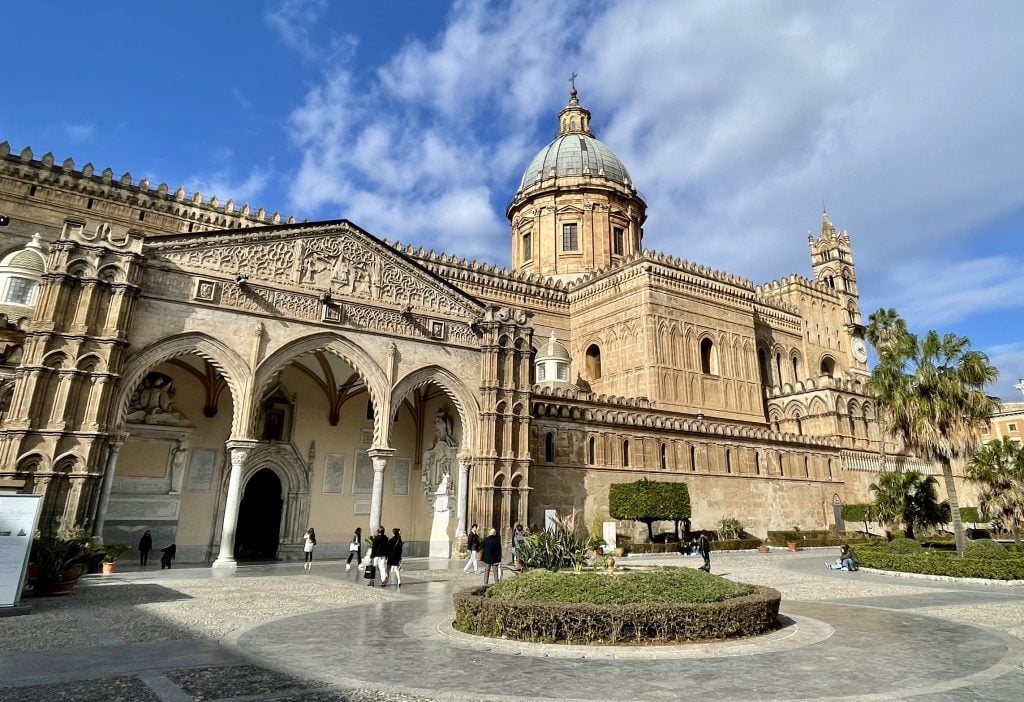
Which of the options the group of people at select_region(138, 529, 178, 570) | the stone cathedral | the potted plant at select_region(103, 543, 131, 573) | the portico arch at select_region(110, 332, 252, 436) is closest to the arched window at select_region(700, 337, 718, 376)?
the stone cathedral

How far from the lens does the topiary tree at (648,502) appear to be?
2544 cm

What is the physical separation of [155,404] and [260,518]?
5.91 m

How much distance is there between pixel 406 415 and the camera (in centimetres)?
2641

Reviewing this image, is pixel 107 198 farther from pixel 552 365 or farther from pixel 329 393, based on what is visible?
pixel 552 365

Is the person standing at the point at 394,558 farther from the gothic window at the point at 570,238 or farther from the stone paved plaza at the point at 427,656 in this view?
the gothic window at the point at 570,238

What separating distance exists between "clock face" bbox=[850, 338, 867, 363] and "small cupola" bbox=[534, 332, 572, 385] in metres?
31.4

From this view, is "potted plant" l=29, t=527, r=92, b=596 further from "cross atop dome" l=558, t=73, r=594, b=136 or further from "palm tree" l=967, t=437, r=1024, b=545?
"cross atop dome" l=558, t=73, r=594, b=136

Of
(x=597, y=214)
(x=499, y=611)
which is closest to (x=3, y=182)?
(x=499, y=611)

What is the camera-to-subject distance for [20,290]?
20531 mm

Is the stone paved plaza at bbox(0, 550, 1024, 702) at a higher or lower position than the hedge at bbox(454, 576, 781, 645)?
lower

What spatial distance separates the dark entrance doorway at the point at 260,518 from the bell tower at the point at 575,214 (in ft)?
94.7

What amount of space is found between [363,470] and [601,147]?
125 ft

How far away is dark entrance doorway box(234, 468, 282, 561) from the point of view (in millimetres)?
23344

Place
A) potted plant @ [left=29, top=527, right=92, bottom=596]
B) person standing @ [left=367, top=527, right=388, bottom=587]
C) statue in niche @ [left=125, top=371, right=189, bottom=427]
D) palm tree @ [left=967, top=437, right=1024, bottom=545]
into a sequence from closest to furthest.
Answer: potted plant @ [left=29, top=527, right=92, bottom=596] → person standing @ [left=367, top=527, right=388, bottom=587] → statue in niche @ [left=125, top=371, right=189, bottom=427] → palm tree @ [left=967, top=437, right=1024, bottom=545]
